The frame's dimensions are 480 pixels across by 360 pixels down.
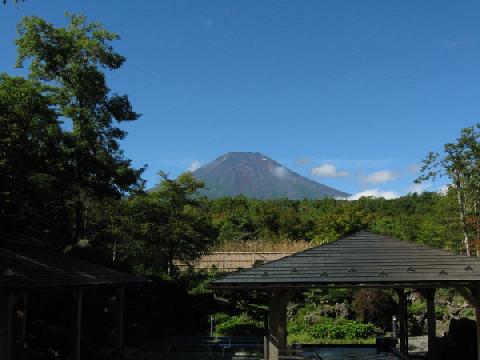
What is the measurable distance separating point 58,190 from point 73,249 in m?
2.38

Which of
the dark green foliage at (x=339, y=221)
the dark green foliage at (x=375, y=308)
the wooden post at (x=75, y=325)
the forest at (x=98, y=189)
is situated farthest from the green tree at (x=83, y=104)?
the dark green foliage at (x=339, y=221)

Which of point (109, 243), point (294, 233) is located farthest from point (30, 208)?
point (294, 233)

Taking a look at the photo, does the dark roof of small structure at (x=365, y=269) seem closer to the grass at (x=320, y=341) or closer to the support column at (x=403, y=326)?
the support column at (x=403, y=326)

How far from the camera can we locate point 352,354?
16.5m

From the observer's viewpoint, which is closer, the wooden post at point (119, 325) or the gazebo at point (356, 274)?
the gazebo at point (356, 274)

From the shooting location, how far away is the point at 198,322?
25.1 metres

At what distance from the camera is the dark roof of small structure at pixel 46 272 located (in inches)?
433

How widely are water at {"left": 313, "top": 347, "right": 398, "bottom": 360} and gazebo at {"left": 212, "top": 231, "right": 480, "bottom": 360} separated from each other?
7.17 ft

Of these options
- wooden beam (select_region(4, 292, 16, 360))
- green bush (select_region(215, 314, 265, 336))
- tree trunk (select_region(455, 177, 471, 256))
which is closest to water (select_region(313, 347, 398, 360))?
green bush (select_region(215, 314, 265, 336))

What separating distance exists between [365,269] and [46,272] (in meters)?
7.76

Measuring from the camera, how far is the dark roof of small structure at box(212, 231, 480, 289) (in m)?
12.2

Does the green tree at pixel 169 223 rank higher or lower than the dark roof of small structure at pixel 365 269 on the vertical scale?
higher

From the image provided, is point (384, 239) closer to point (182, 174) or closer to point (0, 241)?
point (0, 241)

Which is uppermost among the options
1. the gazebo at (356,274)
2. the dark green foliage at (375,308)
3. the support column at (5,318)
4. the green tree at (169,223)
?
the green tree at (169,223)
